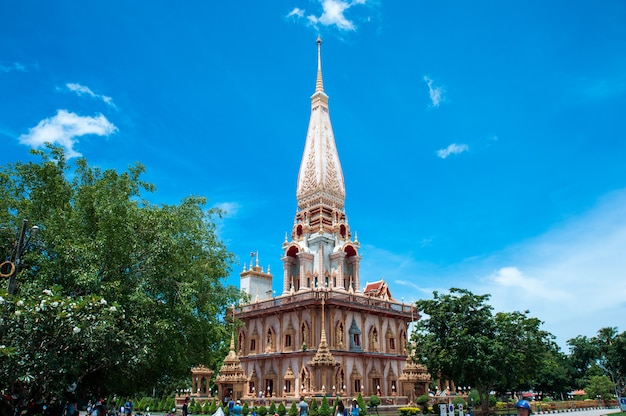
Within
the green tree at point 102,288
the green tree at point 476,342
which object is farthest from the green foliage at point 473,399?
the green tree at point 102,288

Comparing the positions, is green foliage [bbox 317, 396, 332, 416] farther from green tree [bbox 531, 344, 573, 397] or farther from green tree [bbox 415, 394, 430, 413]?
green tree [bbox 531, 344, 573, 397]

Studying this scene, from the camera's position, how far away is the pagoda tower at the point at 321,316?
4062cm

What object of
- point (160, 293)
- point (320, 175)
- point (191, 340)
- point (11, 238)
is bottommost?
point (191, 340)

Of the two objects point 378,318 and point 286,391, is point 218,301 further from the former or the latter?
point 378,318

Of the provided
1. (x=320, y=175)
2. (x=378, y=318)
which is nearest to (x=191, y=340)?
(x=378, y=318)

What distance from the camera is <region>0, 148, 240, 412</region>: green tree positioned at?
634 inches

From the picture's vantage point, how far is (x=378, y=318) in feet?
150

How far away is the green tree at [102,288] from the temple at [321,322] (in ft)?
52.4

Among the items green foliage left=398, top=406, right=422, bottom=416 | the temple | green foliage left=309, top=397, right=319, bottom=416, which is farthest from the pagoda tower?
green foliage left=398, top=406, right=422, bottom=416

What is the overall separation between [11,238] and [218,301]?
966 centimetres

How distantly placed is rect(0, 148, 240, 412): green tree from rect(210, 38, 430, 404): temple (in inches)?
629

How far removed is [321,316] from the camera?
4131 centimetres

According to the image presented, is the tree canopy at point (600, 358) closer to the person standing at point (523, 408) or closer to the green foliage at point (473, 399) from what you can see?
the green foliage at point (473, 399)

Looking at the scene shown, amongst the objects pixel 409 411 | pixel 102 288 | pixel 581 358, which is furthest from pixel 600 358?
pixel 102 288
